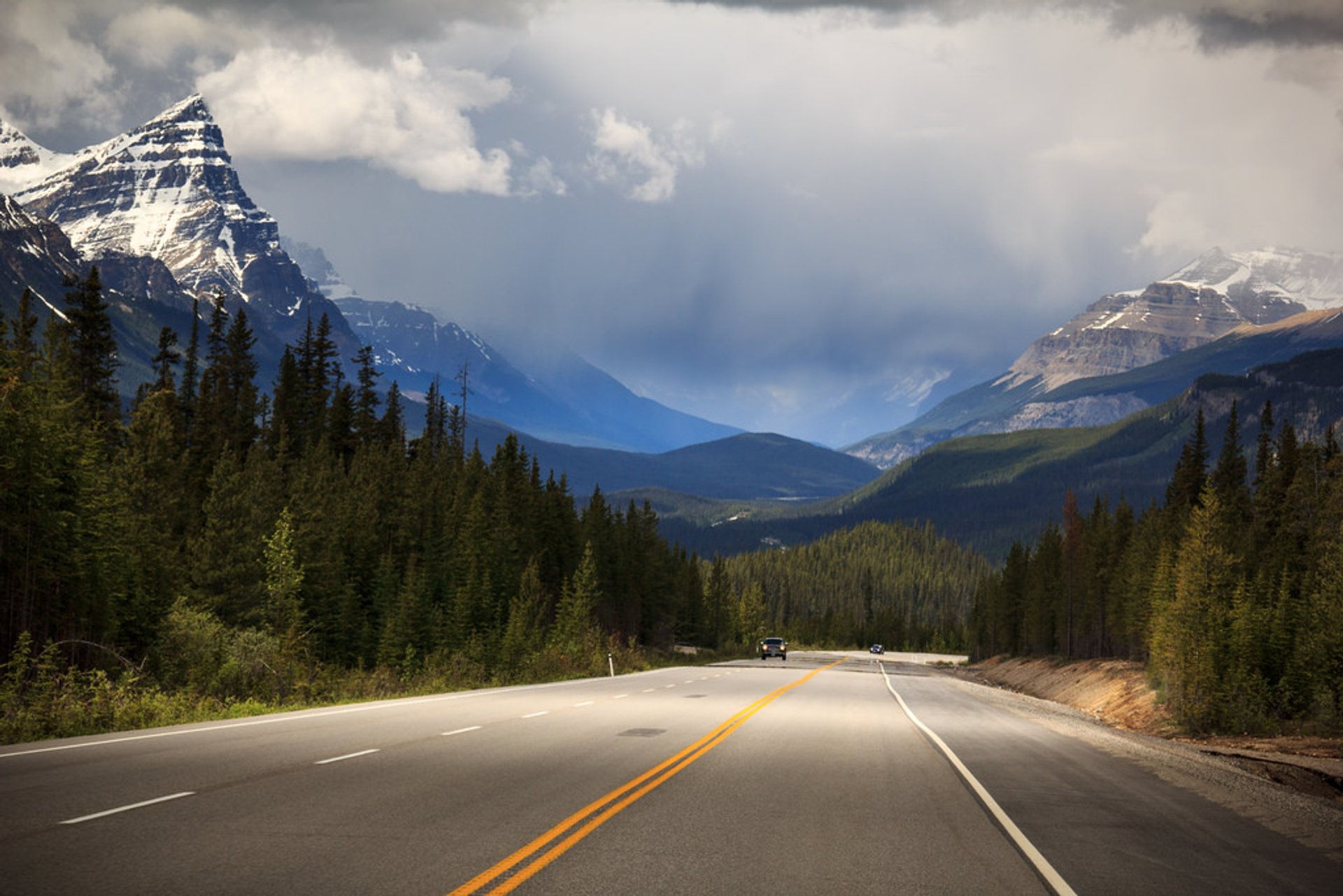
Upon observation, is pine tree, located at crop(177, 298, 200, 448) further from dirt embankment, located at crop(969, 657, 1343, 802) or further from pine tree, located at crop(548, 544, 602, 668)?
dirt embankment, located at crop(969, 657, 1343, 802)

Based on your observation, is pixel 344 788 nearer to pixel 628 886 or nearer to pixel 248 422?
pixel 628 886

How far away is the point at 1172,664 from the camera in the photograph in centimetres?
3509

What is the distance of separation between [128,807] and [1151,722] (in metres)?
34.5

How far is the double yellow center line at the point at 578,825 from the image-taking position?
762 cm

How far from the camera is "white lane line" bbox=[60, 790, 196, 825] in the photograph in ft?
30.0

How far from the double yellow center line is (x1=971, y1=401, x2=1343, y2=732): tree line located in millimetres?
21658

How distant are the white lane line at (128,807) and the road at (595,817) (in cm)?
4

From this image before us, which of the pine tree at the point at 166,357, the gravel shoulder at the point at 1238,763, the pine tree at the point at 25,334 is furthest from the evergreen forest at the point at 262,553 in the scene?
the gravel shoulder at the point at 1238,763

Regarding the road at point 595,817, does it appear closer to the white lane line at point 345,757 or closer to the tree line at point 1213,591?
the white lane line at point 345,757

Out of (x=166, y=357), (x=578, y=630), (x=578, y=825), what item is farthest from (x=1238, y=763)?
(x=166, y=357)

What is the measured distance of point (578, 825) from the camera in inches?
387

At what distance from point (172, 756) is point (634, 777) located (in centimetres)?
579

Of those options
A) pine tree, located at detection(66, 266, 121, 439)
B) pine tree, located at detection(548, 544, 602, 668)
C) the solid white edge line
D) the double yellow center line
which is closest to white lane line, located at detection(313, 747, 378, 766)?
the double yellow center line

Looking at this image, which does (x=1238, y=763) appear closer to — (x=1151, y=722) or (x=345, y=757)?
(x=1151, y=722)
